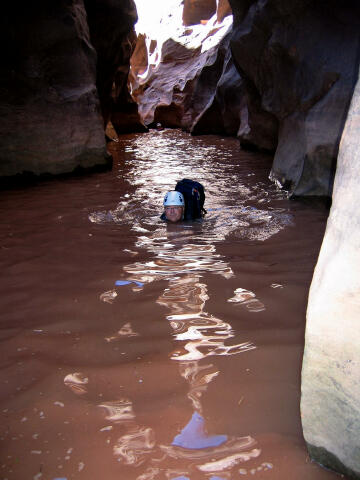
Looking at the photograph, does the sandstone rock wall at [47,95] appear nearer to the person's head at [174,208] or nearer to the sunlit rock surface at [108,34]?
the sunlit rock surface at [108,34]

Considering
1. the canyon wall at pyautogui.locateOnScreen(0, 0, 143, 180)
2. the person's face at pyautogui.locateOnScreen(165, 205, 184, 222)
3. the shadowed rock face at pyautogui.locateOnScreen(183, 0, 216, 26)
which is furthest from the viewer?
the shadowed rock face at pyautogui.locateOnScreen(183, 0, 216, 26)

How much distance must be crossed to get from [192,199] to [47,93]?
16.3 feet

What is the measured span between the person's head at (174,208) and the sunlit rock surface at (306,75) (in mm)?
1992

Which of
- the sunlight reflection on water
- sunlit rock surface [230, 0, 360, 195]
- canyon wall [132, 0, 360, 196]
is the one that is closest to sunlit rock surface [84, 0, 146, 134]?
canyon wall [132, 0, 360, 196]

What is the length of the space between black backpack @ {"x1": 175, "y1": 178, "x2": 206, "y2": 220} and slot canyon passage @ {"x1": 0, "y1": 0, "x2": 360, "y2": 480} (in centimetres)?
16

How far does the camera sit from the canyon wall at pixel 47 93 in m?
7.92

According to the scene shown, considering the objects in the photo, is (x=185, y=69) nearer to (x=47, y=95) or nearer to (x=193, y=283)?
(x=47, y=95)

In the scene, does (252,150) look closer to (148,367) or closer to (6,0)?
(6,0)

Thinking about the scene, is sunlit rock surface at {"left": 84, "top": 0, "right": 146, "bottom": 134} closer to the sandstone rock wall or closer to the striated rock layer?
the sandstone rock wall

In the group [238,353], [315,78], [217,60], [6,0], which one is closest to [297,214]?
[315,78]

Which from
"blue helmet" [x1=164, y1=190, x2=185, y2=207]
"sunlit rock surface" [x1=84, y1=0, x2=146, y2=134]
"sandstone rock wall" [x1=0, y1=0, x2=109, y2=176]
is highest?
"sunlit rock surface" [x1=84, y1=0, x2=146, y2=134]

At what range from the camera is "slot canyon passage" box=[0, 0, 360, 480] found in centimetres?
144

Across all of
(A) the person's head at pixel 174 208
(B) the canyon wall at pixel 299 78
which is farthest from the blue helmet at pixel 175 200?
(B) the canyon wall at pixel 299 78

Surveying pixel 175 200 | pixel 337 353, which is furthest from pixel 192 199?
pixel 337 353
